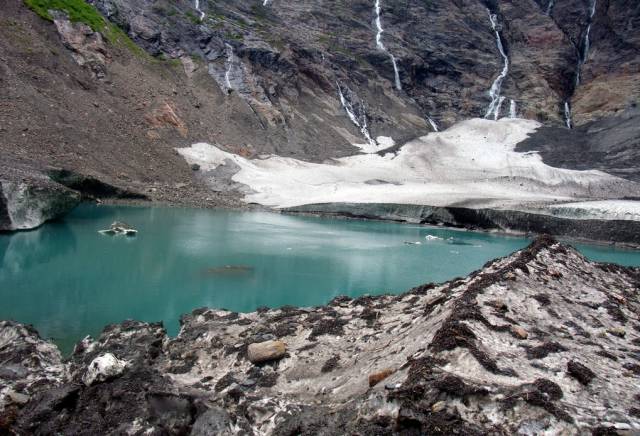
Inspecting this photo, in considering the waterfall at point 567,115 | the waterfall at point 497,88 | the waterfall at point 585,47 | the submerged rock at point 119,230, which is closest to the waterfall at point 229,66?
the submerged rock at point 119,230

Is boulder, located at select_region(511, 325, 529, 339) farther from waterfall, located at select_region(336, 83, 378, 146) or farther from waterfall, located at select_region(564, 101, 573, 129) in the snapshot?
waterfall, located at select_region(564, 101, 573, 129)

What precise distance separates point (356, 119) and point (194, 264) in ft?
118

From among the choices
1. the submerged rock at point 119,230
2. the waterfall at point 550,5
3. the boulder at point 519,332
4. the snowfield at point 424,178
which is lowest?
the submerged rock at point 119,230

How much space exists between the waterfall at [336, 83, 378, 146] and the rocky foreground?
40.3 metres

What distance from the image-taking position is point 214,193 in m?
30.7

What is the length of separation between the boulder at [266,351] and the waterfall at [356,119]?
41.3 m

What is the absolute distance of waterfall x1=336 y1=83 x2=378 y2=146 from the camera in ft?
152

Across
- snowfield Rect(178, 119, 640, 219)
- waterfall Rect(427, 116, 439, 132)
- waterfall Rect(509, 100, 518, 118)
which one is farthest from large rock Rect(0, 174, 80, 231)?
waterfall Rect(509, 100, 518, 118)

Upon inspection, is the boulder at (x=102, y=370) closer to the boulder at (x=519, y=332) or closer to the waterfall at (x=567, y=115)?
the boulder at (x=519, y=332)

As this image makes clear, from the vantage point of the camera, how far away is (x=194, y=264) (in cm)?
1452

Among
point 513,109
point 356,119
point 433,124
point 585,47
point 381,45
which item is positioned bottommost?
point 356,119

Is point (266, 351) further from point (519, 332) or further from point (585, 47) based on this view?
point (585, 47)

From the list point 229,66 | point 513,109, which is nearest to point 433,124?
point 513,109

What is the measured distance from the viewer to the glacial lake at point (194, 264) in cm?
988
